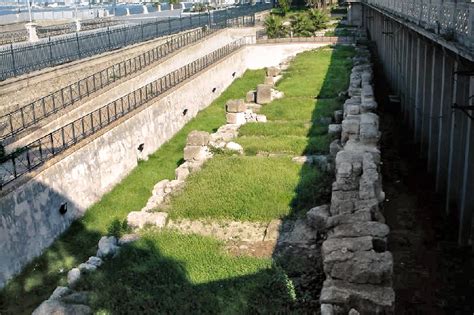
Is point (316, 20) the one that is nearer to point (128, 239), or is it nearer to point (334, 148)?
point (334, 148)

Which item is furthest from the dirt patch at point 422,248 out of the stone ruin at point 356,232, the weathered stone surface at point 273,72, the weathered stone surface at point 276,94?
the weathered stone surface at point 273,72

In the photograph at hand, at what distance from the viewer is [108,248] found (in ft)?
42.5

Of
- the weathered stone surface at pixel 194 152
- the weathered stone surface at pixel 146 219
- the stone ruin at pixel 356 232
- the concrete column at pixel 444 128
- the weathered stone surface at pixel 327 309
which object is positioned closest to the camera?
the weathered stone surface at pixel 327 309

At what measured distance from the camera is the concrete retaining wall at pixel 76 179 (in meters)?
14.2

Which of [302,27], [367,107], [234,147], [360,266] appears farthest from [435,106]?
[302,27]

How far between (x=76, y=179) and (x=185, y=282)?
7.44 metres

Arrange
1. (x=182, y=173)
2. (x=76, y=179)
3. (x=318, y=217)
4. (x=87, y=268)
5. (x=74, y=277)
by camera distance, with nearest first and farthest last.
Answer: (x=74, y=277)
(x=87, y=268)
(x=318, y=217)
(x=76, y=179)
(x=182, y=173)

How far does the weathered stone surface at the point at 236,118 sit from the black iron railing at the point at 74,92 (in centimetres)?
488

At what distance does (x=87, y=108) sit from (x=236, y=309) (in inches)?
544

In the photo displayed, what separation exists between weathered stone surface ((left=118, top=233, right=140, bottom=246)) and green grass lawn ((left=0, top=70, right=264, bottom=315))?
145 centimetres

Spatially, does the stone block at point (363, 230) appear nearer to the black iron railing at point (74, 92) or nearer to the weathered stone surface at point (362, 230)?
the weathered stone surface at point (362, 230)

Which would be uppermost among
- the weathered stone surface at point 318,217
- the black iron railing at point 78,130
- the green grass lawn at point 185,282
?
the black iron railing at point 78,130

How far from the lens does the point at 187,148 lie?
1997cm

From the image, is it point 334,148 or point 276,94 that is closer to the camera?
point 334,148
